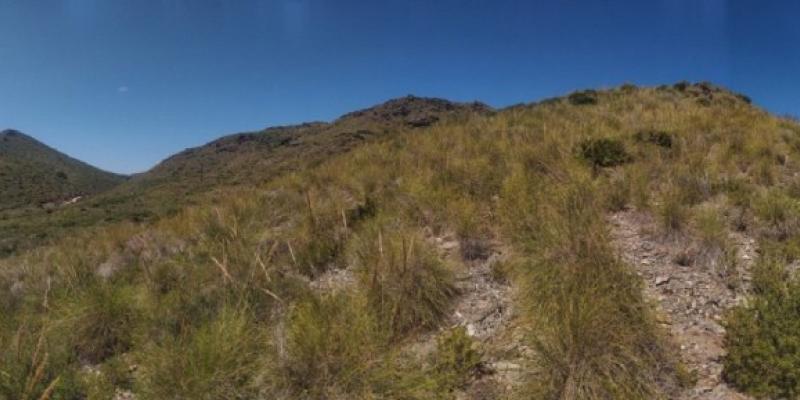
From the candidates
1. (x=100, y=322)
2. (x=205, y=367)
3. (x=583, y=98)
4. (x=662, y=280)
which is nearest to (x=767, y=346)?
(x=662, y=280)

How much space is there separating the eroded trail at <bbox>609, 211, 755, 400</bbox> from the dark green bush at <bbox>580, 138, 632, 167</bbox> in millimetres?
3017

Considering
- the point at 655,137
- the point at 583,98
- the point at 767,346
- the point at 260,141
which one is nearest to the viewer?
the point at 767,346

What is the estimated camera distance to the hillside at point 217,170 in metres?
27.5

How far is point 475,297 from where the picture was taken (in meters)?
4.84

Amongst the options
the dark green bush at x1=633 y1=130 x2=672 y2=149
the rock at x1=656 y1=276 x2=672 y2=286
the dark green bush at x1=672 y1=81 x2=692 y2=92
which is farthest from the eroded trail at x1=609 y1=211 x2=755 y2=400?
the dark green bush at x1=672 y1=81 x2=692 y2=92

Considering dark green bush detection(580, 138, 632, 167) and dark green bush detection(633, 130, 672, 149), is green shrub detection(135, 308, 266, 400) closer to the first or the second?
dark green bush detection(580, 138, 632, 167)

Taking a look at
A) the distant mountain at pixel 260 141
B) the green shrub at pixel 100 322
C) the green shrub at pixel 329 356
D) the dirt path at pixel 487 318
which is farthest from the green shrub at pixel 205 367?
the distant mountain at pixel 260 141

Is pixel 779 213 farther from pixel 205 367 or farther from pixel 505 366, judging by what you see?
pixel 205 367

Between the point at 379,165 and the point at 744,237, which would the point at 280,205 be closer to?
the point at 379,165

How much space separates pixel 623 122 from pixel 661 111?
7.78 ft

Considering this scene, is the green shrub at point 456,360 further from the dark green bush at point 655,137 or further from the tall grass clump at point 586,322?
the dark green bush at point 655,137

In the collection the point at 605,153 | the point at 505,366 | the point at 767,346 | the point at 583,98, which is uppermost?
the point at 583,98

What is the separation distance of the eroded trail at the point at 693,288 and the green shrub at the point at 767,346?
15 centimetres

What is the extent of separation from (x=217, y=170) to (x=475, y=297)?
97867 mm
